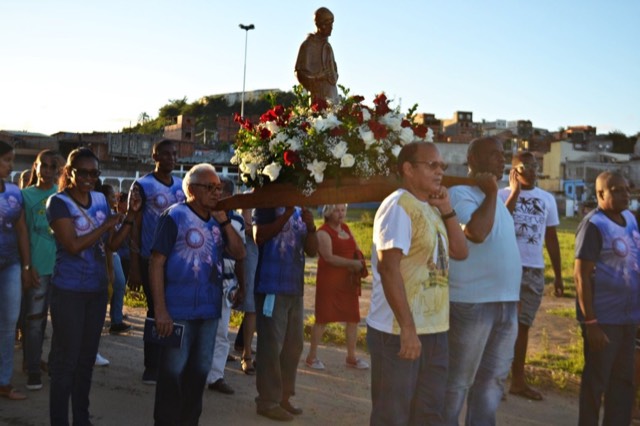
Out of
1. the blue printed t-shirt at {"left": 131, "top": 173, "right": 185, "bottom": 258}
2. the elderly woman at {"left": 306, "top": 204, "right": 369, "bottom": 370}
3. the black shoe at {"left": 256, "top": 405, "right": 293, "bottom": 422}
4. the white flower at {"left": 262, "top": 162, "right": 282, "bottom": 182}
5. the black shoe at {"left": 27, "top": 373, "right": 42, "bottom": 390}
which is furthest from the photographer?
the elderly woman at {"left": 306, "top": 204, "right": 369, "bottom": 370}

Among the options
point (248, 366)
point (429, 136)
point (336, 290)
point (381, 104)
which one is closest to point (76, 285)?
point (381, 104)

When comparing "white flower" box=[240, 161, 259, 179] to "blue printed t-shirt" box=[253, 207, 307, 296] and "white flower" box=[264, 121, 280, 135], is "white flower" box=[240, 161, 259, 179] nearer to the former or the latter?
"white flower" box=[264, 121, 280, 135]

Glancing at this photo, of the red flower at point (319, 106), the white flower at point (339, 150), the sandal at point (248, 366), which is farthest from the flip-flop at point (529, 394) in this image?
the red flower at point (319, 106)

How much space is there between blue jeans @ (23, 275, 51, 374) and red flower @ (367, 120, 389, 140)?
11.1 feet

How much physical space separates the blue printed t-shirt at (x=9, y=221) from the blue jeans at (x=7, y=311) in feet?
0.31

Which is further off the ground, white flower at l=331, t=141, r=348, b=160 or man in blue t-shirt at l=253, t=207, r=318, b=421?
white flower at l=331, t=141, r=348, b=160

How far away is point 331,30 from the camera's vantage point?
269 inches

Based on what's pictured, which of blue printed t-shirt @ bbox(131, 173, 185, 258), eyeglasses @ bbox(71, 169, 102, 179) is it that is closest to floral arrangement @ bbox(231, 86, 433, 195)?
eyeglasses @ bbox(71, 169, 102, 179)

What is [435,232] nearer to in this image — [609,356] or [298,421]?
[609,356]

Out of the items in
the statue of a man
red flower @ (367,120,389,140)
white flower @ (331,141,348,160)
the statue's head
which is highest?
the statue's head

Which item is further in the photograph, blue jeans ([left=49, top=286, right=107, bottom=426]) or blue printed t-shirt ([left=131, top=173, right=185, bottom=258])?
blue printed t-shirt ([left=131, top=173, right=185, bottom=258])

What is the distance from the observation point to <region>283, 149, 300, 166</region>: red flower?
5.01 meters

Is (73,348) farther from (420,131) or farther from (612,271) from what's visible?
(612,271)

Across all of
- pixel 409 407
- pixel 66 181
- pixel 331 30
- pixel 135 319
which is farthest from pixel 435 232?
pixel 135 319
